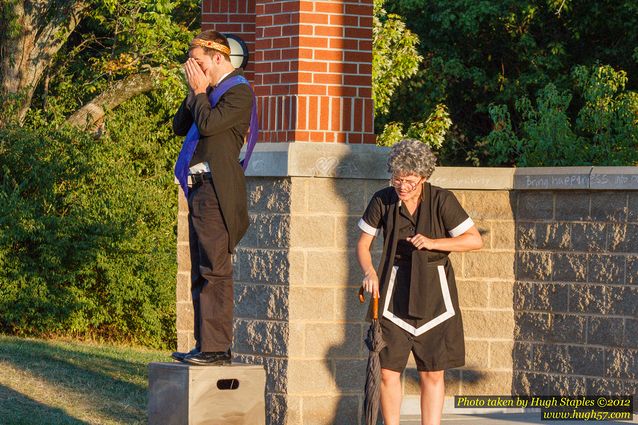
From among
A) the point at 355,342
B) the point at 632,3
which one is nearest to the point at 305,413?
the point at 355,342

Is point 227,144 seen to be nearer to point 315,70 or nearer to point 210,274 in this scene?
point 210,274

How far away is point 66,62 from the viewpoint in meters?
22.3

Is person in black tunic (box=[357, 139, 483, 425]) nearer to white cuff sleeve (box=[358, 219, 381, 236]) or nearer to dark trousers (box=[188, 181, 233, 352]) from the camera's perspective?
white cuff sleeve (box=[358, 219, 381, 236])

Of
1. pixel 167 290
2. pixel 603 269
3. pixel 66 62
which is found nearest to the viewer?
pixel 603 269

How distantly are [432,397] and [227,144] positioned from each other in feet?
6.09

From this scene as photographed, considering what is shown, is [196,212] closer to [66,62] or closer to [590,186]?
[590,186]

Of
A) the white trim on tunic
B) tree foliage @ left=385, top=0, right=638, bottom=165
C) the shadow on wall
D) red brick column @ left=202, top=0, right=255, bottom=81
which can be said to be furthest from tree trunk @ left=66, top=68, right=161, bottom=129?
the white trim on tunic

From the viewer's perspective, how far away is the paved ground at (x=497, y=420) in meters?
8.92

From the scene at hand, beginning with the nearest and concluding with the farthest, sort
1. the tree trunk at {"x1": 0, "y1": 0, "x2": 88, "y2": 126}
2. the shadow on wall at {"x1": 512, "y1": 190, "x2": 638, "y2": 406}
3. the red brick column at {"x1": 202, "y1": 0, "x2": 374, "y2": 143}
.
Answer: the red brick column at {"x1": 202, "y1": 0, "x2": 374, "y2": 143} < the shadow on wall at {"x1": 512, "y1": 190, "x2": 638, "y2": 406} < the tree trunk at {"x1": 0, "y1": 0, "x2": 88, "y2": 126}

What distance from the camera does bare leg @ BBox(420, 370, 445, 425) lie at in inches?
279

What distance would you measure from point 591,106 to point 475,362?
7.98 m

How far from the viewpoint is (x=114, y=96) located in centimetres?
2088

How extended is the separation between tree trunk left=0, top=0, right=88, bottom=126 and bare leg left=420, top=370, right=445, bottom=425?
562 inches

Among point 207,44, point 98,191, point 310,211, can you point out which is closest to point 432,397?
point 310,211
